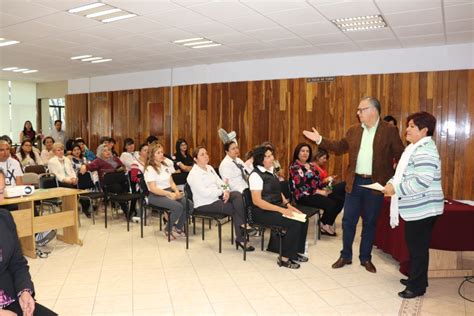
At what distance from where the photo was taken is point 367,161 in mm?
3816

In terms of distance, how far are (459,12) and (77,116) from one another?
10.1 meters

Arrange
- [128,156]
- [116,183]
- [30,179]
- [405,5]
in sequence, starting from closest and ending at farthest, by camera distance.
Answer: [405,5] < [116,183] < [30,179] < [128,156]

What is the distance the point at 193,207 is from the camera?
198 inches

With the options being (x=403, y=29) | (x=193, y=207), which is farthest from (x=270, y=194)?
(x=403, y=29)

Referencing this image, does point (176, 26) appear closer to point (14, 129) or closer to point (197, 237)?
point (197, 237)

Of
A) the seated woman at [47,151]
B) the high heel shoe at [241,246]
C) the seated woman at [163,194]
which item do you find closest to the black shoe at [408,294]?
the high heel shoe at [241,246]

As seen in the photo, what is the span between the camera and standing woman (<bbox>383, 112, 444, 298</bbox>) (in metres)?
3.13

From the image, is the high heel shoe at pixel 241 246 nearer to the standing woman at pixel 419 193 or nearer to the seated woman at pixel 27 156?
the standing woman at pixel 419 193

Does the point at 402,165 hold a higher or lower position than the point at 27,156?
higher

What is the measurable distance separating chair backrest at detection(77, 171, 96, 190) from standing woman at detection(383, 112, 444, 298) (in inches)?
187

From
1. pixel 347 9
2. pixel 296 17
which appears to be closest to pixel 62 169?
pixel 296 17

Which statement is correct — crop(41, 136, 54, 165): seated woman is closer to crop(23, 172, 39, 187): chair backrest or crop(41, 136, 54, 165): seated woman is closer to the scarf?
crop(23, 172, 39, 187): chair backrest

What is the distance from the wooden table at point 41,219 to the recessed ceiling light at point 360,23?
4.21 meters

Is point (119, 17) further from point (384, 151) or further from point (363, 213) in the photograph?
point (363, 213)
